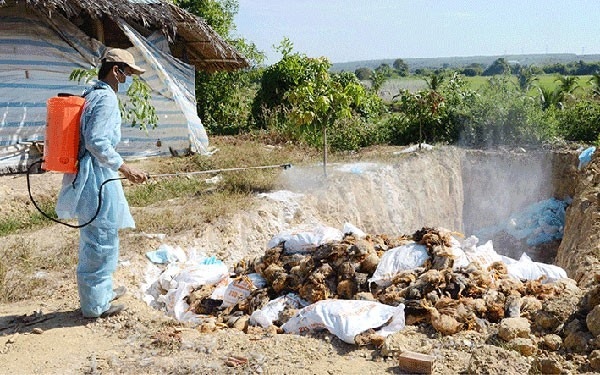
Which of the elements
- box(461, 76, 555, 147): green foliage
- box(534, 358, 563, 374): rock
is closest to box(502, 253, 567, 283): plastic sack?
box(534, 358, 563, 374): rock

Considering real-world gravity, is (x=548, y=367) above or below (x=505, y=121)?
below

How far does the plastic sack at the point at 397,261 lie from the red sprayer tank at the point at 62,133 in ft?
8.35

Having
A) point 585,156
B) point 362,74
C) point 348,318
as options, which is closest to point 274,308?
point 348,318

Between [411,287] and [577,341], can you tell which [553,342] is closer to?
[577,341]

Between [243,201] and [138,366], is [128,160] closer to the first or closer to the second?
[243,201]

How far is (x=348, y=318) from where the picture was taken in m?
4.15

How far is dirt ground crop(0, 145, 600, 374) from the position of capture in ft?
11.8

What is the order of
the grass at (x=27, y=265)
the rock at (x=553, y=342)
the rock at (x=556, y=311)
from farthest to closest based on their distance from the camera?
1. the grass at (x=27, y=265)
2. the rock at (x=556, y=311)
3. the rock at (x=553, y=342)

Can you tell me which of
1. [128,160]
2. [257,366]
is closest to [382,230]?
[128,160]

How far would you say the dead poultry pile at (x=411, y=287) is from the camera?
4367 mm

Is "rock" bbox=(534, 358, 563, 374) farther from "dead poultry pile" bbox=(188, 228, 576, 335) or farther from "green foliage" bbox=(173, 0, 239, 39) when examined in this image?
"green foliage" bbox=(173, 0, 239, 39)

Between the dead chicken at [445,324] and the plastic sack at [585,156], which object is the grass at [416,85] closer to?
the plastic sack at [585,156]

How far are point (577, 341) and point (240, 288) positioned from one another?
276 centimetres

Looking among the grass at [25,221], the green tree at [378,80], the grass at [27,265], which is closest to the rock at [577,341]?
the grass at [27,265]
